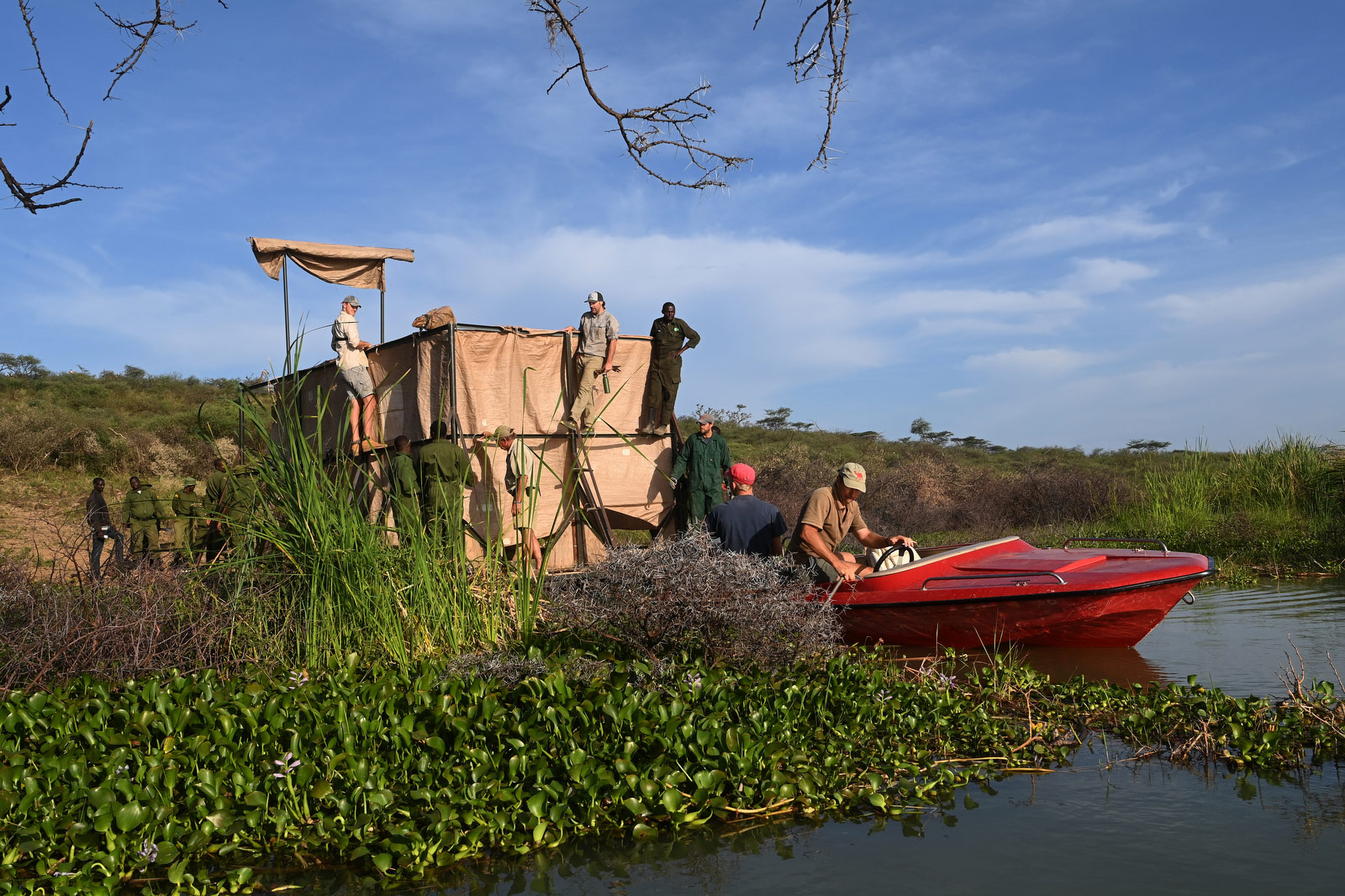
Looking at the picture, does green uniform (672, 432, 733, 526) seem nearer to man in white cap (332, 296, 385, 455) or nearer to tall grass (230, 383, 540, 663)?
man in white cap (332, 296, 385, 455)

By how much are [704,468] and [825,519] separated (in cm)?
353

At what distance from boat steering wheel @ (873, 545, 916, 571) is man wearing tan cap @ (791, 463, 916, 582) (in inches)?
1.9

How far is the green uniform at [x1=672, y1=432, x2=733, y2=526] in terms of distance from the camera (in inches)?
485

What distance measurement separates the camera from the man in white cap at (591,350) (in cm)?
1209

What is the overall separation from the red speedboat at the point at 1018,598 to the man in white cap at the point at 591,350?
14.8ft

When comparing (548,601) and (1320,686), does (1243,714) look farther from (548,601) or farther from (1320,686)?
(548,601)

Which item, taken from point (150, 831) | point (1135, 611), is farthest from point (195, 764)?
point (1135, 611)

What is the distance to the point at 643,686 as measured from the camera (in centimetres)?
616

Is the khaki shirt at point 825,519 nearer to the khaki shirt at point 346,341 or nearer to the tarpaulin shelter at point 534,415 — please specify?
the tarpaulin shelter at point 534,415

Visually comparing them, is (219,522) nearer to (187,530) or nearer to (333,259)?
(187,530)

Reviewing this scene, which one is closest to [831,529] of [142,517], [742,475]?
[742,475]

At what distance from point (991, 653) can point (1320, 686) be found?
303cm

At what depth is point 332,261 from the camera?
12.9m

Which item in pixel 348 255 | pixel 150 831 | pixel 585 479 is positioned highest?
pixel 348 255
